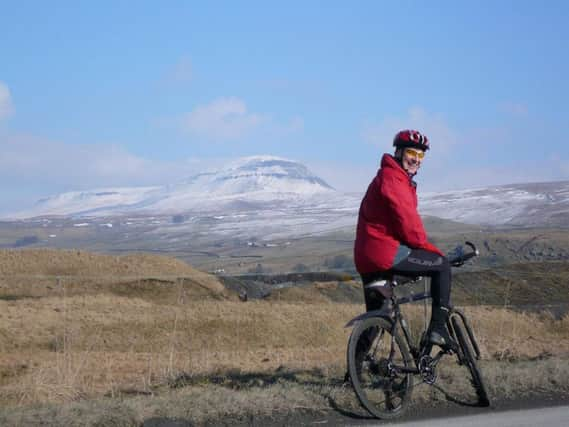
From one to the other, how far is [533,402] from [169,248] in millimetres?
77058

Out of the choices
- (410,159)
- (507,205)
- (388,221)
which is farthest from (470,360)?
(507,205)

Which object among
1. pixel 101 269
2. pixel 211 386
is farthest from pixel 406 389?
pixel 101 269

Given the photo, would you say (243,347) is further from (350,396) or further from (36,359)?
(350,396)

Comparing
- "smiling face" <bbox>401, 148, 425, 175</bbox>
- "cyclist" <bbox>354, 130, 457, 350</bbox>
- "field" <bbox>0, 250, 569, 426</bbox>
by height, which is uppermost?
"smiling face" <bbox>401, 148, 425, 175</bbox>

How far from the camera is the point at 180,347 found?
18.2m

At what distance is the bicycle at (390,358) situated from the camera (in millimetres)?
6020

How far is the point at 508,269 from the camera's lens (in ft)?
105

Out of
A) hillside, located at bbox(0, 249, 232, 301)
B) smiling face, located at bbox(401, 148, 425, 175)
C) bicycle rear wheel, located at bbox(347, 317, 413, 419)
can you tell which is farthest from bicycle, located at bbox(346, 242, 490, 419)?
hillside, located at bbox(0, 249, 232, 301)

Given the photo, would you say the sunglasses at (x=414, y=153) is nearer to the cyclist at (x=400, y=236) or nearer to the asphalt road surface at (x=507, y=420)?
the cyclist at (x=400, y=236)

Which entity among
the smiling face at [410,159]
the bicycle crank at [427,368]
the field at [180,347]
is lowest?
the field at [180,347]

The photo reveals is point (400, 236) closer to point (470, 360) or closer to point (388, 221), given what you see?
point (388, 221)

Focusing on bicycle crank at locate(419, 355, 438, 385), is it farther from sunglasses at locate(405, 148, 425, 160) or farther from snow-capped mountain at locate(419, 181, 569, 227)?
snow-capped mountain at locate(419, 181, 569, 227)

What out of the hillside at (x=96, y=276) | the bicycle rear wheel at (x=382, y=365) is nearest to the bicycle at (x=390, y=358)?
the bicycle rear wheel at (x=382, y=365)

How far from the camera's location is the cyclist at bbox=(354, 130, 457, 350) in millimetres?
6023
